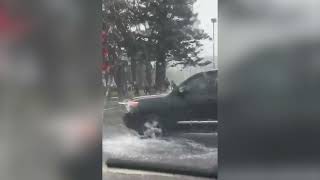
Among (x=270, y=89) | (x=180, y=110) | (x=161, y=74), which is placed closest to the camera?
(x=270, y=89)

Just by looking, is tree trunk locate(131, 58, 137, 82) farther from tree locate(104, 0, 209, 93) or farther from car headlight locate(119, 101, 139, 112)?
car headlight locate(119, 101, 139, 112)

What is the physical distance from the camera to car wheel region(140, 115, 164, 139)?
173 inches

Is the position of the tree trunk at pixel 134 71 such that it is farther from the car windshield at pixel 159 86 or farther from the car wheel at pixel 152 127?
the car wheel at pixel 152 127

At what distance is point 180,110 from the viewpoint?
4.39 metres

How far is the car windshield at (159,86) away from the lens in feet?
13.5

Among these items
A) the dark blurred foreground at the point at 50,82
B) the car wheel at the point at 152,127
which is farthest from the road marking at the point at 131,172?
the dark blurred foreground at the point at 50,82

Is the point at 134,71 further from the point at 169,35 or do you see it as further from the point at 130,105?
the point at 169,35

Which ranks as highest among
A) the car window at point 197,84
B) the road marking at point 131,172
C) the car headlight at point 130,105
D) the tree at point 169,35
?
the tree at point 169,35

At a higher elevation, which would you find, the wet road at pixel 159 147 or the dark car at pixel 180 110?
the dark car at pixel 180 110

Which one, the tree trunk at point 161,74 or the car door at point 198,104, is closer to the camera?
the car door at point 198,104

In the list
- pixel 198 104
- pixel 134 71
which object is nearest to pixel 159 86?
pixel 134 71

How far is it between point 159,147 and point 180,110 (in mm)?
375

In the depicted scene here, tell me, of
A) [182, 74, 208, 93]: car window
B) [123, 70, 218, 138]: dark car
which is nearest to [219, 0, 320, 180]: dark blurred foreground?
[123, 70, 218, 138]: dark car

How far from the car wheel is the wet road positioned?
72mm
